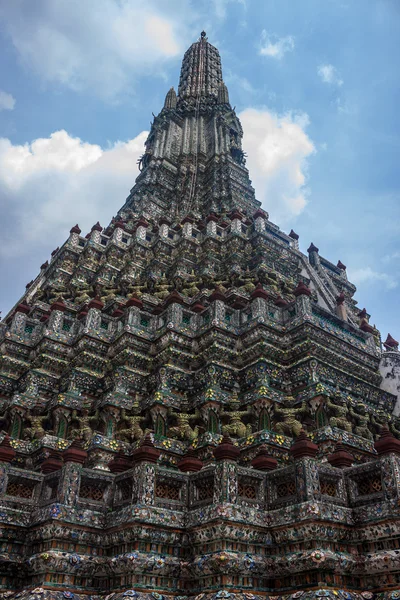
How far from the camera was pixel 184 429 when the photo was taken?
1526cm

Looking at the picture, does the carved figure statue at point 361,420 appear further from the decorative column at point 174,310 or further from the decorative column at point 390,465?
the decorative column at point 174,310

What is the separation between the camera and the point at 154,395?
622 inches

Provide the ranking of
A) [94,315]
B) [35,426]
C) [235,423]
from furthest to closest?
1. [94,315]
2. [35,426]
3. [235,423]

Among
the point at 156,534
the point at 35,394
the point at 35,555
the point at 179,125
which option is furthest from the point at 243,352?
the point at 179,125

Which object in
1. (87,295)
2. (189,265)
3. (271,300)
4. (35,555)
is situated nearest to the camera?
(35,555)

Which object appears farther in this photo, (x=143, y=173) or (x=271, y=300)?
(x=143, y=173)

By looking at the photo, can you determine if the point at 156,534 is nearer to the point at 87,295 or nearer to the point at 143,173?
the point at 87,295

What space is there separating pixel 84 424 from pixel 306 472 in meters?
8.06

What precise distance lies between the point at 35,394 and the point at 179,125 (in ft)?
115

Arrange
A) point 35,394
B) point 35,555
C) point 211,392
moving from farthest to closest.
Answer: point 35,394 → point 211,392 → point 35,555

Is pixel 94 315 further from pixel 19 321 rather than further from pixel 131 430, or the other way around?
pixel 131 430

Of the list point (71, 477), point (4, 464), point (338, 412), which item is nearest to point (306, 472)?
point (71, 477)

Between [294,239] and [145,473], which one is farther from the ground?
[294,239]

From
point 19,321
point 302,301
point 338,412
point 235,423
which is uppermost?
point 302,301
